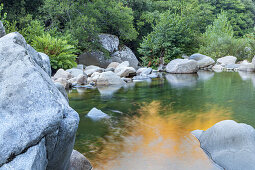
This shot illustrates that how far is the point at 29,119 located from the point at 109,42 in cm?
1772

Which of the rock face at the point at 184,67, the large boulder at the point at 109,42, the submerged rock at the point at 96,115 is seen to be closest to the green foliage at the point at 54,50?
the large boulder at the point at 109,42

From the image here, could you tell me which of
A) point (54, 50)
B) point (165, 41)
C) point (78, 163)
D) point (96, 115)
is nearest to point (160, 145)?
point (78, 163)

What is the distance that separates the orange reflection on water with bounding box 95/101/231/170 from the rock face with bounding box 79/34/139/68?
41.6ft

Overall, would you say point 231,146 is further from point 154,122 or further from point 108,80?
point 108,80

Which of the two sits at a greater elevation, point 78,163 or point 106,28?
point 106,28

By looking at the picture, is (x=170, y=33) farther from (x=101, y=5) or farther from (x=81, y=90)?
(x=81, y=90)

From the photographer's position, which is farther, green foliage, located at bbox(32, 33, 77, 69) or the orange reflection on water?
green foliage, located at bbox(32, 33, 77, 69)

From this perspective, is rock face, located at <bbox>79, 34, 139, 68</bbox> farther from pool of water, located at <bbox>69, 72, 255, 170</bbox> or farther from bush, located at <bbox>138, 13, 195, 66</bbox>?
pool of water, located at <bbox>69, 72, 255, 170</bbox>

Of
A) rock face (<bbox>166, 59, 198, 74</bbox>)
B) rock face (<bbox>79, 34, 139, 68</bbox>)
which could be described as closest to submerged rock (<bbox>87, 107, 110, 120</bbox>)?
rock face (<bbox>166, 59, 198, 74</bbox>)

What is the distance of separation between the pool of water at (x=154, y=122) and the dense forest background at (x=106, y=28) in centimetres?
620

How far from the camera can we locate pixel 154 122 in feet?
19.5

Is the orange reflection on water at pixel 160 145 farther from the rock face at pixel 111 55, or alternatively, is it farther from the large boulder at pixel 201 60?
the large boulder at pixel 201 60

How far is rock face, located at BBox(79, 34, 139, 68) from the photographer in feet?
61.1

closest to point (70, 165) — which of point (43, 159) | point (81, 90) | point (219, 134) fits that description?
point (43, 159)
